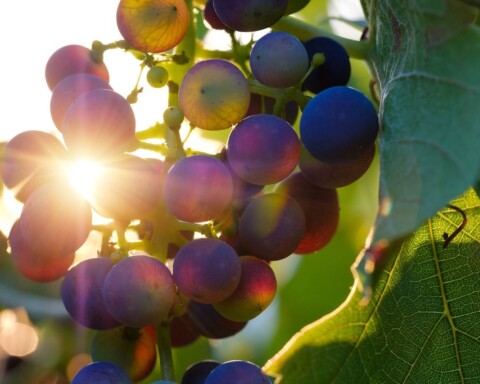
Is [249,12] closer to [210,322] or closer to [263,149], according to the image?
[263,149]

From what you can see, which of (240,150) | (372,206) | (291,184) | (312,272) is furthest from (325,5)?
(240,150)

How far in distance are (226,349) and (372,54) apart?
1224mm

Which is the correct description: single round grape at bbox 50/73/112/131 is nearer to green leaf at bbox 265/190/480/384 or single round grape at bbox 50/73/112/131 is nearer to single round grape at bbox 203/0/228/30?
single round grape at bbox 203/0/228/30

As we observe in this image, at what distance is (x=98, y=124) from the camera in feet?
4.41

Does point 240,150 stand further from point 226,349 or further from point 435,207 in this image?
point 226,349

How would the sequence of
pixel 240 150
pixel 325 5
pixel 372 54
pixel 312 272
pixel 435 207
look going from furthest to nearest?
pixel 312 272
pixel 325 5
pixel 372 54
pixel 240 150
pixel 435 207

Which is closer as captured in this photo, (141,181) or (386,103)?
(386,103)

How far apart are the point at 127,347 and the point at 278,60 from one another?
1.92 ft

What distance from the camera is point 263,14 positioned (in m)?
1.38

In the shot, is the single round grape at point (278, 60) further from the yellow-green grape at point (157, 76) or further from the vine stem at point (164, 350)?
the vine stem at point (164, 350)

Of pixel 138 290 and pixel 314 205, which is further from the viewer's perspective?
pixel 314 205

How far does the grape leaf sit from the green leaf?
36cm

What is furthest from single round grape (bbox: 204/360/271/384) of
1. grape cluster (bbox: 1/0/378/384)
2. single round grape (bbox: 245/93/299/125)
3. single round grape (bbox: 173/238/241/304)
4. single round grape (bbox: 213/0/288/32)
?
single round grape (bbox: 213/0/288/32)

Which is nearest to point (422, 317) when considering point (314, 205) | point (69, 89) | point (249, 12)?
point (314, 205)
